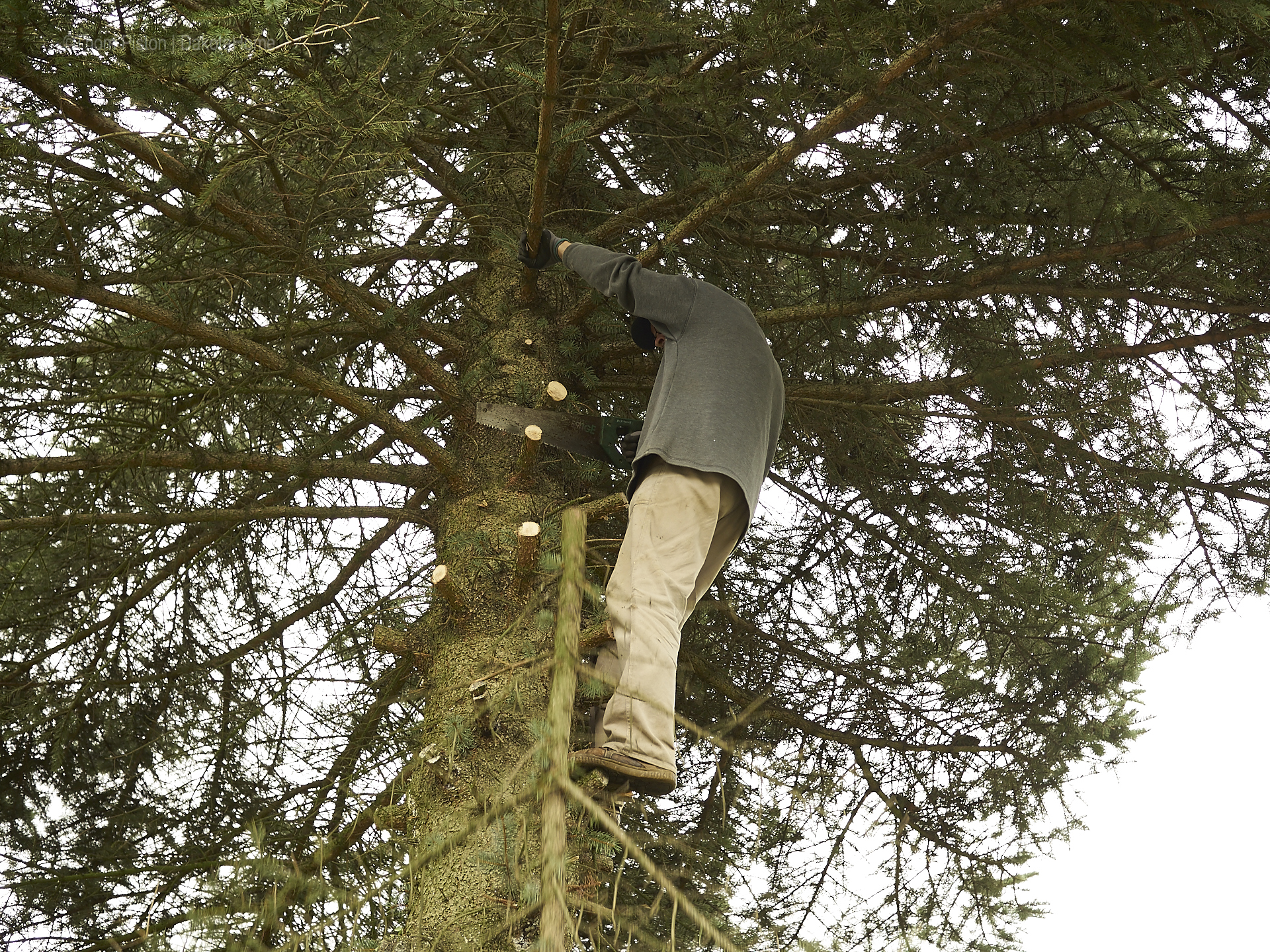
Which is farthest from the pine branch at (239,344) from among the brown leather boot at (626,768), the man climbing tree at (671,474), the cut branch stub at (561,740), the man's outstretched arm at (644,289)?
the cut branch stub at (561,740)

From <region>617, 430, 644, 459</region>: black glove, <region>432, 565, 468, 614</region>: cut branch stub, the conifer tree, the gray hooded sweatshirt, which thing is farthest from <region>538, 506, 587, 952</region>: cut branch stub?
<region>617, 430, 644, 459</region>: black glove

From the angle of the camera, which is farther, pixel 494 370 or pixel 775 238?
pixel 775 238

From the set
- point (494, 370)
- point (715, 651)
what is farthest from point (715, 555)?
point (715, 651)

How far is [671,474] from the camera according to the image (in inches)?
128

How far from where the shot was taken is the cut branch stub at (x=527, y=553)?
3289 mm

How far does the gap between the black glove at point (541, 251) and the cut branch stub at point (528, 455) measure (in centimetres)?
61

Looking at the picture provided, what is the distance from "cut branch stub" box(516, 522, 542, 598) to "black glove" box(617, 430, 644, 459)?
428 mm

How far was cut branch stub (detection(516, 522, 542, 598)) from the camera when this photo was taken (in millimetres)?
3289

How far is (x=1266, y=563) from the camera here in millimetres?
4273

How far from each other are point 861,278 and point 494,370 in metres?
1.51

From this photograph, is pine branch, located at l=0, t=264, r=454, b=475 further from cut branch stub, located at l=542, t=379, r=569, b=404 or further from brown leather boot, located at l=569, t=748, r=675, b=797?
brown leather boot, located at l=569, t=748, r=675, b=797

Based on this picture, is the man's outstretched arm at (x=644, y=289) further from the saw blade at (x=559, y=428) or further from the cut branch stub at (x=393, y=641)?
the cut branch stub at (x=393, y=641)

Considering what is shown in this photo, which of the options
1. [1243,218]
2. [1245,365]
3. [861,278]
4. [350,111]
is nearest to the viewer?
[350,111]

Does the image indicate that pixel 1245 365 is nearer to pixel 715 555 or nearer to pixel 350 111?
pixel 715 555
